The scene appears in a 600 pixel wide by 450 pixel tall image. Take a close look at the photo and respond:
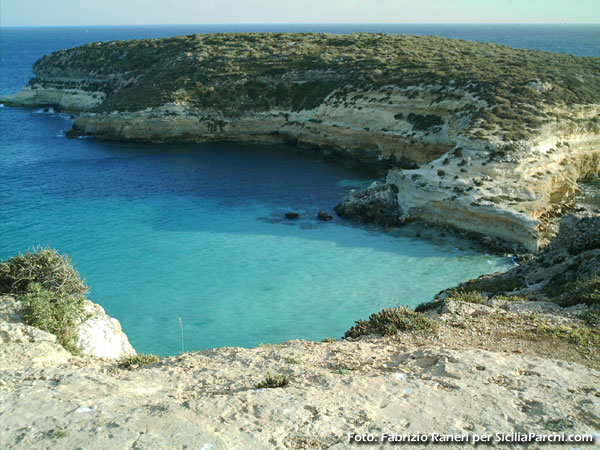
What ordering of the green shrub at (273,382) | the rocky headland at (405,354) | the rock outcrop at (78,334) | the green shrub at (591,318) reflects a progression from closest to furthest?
1. the rocky headland at (405,354)
2. the green shrub at (273,382)
3. the rock outcrop at (78,334)
4. the green shrub at (591,318)

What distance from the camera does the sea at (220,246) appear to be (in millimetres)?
21969

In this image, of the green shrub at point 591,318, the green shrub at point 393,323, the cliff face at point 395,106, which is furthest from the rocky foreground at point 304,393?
the cliff face at point 395,106

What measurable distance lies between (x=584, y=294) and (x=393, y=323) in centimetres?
511

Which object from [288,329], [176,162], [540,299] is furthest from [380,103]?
[540,299]

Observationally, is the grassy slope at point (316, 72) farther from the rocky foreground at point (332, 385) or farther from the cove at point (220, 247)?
the rocky foreground at point (332, 385)

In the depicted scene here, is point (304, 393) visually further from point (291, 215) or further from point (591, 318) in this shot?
point (291, 215)

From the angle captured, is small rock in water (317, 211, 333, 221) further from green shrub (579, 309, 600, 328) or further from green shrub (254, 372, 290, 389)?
green shrub (254, 372, 290, 389)

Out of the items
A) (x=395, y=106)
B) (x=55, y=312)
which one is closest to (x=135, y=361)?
(x=55, y=312)

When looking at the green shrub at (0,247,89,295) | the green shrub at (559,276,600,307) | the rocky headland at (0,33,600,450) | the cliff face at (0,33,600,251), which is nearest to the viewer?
the rocky headland at (0,33,600,450)

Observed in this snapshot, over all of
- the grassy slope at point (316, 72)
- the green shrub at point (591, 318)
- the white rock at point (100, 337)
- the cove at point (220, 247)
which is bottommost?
the cove at point (220, 247)

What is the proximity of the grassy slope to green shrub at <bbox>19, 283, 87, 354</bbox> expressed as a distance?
31869 mm

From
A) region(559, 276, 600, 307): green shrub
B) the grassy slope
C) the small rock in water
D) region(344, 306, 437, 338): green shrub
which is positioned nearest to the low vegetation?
region(344, 306, 437, 338): green shrub

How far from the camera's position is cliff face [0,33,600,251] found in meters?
32.7

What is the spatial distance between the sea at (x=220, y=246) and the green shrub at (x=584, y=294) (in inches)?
322
